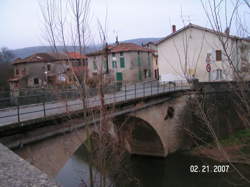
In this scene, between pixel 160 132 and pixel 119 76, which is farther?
pixel 119 76

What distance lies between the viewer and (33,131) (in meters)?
6.54

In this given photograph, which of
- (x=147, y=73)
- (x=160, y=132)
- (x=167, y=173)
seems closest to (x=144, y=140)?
(x=160, y=132)

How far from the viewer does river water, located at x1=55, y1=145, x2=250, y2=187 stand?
1238 cm

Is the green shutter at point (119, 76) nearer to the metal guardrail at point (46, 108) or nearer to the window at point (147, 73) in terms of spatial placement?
the window at point (147, 73)

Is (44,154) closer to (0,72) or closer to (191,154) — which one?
(191,154)

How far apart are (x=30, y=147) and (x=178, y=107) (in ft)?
40.8

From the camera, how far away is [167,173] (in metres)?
14.3

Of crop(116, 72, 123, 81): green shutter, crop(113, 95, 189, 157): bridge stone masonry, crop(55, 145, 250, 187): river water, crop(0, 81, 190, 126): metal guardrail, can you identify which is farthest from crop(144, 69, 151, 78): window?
crop(0, 81, 190, 126): metal guardrail

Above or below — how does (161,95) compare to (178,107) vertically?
above

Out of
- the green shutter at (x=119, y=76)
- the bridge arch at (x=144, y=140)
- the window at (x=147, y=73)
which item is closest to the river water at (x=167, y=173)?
the bridge arch at (x=144, y=140)

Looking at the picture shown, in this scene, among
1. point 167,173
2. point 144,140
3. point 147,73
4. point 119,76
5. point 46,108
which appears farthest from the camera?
point 147,73

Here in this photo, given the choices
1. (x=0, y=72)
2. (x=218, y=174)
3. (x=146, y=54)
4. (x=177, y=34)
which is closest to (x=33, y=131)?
(x=218, y=174)

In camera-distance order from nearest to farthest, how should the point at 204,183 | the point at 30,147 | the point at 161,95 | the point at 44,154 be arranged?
the point at 30,147 → the point at 44,154 → the point at 204,183 → the point at 161,95

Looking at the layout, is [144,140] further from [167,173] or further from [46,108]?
[46,108]
